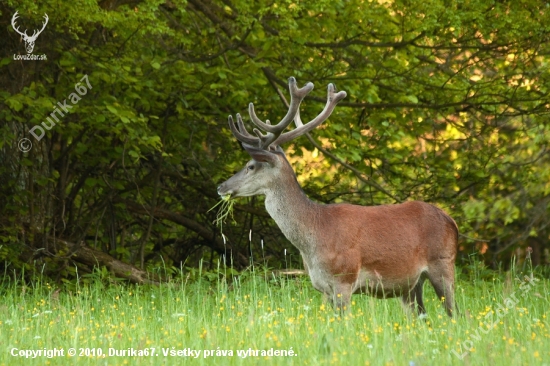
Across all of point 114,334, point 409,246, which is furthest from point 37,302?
point 409,246

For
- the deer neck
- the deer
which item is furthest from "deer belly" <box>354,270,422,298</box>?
the deer neck

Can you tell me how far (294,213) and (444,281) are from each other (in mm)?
1374

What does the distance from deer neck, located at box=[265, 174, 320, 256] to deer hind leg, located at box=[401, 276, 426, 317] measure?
3.63 ft

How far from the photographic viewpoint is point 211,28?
35.8 ft

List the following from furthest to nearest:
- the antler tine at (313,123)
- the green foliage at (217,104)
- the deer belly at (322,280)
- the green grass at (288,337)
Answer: the green foliage at (217,104)
the antler tine at (313,123)
the deer belly at (322,280)
the green grass at (288,337)

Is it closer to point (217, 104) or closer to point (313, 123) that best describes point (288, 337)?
point (313, 123)

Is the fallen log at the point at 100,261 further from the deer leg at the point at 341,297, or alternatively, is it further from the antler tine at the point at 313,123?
the deer leg at the point at 341,297

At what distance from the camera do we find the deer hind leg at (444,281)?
26.0 ft

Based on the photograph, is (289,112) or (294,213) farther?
(289,112)

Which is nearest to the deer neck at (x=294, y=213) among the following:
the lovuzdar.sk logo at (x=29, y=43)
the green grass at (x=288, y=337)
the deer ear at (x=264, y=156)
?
the deer ear at (x=264, y=156)

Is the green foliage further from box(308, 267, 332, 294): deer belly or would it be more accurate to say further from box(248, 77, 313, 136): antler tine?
box(308, 267, 332, 294): deer belly

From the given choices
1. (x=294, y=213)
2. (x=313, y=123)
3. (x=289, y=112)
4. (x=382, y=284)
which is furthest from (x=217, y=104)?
(x=382, y=284)

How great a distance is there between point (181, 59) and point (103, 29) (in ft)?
3.52

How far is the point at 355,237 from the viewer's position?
7.71 meters
